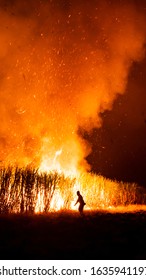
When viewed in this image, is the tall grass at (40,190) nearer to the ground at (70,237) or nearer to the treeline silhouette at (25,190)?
the treeline silhouette at (25,190)

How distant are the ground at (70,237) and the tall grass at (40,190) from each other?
1.67 feet

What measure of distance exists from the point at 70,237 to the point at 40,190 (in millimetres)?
3350

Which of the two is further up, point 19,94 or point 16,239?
point 19,94

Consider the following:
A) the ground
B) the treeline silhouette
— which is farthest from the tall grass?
the ground

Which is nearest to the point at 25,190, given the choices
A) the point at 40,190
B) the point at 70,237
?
the point at 40,190

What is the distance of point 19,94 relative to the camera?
833 inches

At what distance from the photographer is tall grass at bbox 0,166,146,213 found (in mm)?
11742

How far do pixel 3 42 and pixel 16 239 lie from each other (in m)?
14.0

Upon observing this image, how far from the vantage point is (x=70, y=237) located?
9.30m

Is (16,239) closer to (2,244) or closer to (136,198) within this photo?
(2,244)
